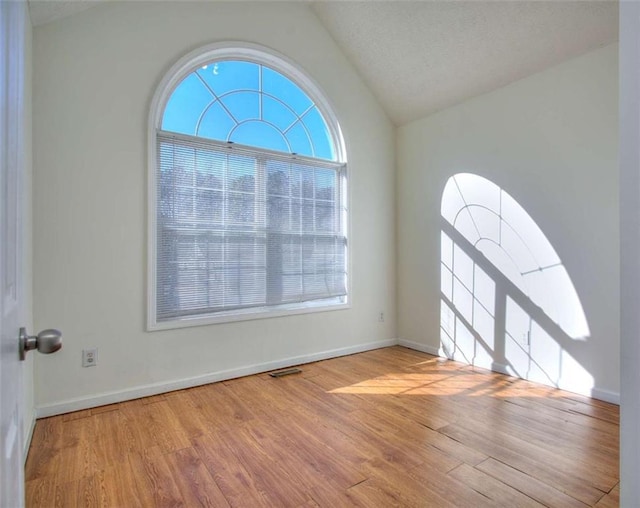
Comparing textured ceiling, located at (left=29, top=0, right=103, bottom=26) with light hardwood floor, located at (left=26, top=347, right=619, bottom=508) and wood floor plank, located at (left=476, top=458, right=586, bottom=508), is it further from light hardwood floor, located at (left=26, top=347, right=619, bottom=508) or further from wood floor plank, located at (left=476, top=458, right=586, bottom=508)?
wood floor plank, located at (left=476, top=458, right=586, bottom=508)

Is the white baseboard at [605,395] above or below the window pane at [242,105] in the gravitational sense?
below

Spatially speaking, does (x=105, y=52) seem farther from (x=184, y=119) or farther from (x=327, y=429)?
(x=327, y=429)

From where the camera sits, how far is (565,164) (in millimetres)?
2734

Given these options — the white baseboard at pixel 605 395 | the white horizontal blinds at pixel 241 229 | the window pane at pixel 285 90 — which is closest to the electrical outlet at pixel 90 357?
the white horizontal blinds at pixel 241 229

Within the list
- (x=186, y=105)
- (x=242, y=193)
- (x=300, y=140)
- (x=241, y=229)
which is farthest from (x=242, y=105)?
(x=241, y=229)

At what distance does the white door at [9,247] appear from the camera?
559 mm

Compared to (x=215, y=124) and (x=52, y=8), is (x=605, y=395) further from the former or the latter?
(x=52, y=8)

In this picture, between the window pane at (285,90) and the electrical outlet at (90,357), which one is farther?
the window pane at (285,90)

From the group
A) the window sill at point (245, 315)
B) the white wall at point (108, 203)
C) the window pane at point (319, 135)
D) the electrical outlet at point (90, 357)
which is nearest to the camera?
the white wall at point (108, 203)

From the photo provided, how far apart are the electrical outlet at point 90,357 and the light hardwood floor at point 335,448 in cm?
31

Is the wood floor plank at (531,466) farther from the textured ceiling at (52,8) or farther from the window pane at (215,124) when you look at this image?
the textured ceiling at (52,8)

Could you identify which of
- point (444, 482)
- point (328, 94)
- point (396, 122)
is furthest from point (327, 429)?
point (396, 122)

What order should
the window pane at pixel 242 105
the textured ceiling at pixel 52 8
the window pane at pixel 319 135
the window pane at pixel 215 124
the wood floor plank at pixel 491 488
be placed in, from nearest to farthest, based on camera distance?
1. the wood floor plank at pixel 491 488
2. the textured ceiling at pixel 52 8
3. the window pane at pixel 215 124
4. the window pane at pixel 242 105
5. the window pane at pixel 319 135

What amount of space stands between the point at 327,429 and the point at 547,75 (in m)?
3.12
